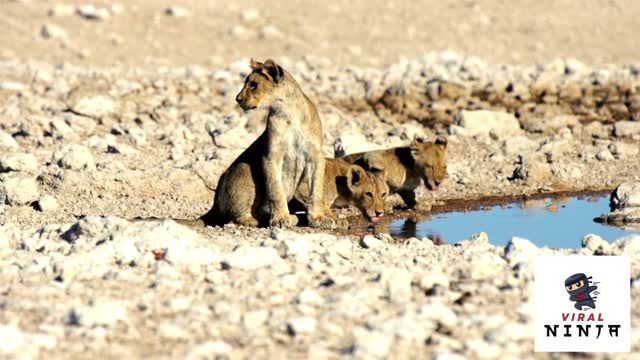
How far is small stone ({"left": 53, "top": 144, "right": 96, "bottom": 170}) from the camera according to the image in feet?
45.8

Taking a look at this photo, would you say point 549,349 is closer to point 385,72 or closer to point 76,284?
point 76,284

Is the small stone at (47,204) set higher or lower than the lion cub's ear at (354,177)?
lower

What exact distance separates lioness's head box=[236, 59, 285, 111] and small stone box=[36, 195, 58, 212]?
2.16m

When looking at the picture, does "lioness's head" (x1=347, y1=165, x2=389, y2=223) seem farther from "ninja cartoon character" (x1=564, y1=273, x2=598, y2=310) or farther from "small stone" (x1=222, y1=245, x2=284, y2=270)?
"ninja cartoon character" (x1=564, y1=273, x2=598, y2=310)

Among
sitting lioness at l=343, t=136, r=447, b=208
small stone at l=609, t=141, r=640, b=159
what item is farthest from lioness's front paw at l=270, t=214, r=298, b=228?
small stone at l=609, t=141, r=640, b=159

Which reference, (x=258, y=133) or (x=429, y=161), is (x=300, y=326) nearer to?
(x=429, y=161)

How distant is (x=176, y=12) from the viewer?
25266 millimetres

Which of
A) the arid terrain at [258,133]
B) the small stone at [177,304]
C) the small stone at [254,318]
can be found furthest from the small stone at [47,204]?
the small stone at [254,318]

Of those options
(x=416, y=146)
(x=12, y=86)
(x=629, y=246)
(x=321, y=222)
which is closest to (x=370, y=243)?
(x=629, y=246)

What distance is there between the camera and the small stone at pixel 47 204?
40.4 feet

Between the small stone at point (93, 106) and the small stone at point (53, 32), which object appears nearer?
the small stone at point (93, 106)

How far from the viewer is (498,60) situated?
891 inches

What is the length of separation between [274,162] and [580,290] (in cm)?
396

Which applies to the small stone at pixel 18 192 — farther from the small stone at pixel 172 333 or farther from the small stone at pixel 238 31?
the small stone at pixel 238 31
